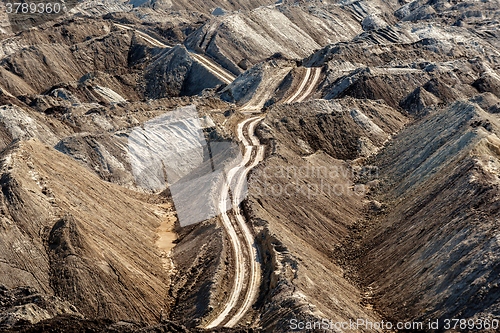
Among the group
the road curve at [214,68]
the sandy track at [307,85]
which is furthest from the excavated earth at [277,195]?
the road curve at [214,68]

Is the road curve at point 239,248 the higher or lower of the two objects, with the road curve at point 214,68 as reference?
higher

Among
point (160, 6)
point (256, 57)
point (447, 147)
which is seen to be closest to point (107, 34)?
point (256, 57)

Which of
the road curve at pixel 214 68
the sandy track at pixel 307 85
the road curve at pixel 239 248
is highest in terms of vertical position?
the sandy track at pixel 307 85

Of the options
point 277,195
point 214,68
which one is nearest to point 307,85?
point 214,68

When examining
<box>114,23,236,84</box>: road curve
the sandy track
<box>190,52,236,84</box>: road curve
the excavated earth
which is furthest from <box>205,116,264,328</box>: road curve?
<box>190,52,236,84</box>: road curve

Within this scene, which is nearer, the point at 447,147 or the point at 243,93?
the point at 447,147

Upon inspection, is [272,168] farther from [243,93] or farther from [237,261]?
[243,93]

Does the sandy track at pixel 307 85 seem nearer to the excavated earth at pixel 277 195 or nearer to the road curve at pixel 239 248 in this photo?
the excavated earth at pixel 277 195
